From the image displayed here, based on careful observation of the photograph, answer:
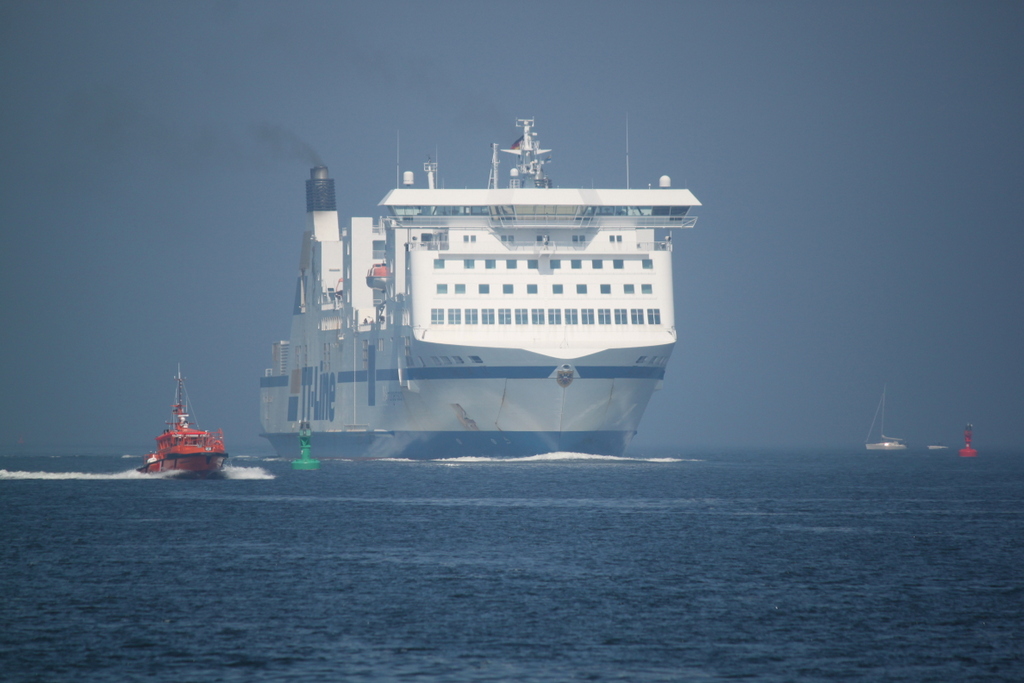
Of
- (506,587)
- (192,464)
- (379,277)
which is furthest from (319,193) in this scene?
(506,587)

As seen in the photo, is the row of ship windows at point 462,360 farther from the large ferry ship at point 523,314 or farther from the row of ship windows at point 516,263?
the row of ship windows at point 516,263

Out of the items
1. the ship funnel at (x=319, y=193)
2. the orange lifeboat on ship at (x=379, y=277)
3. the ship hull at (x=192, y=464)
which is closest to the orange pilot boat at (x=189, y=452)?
the ship hull at (x=192, y=464)

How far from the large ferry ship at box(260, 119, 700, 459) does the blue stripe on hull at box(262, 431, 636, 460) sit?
0.09m

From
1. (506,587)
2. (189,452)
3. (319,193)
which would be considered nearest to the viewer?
(506,587)

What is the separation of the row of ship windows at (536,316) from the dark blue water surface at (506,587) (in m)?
12.3

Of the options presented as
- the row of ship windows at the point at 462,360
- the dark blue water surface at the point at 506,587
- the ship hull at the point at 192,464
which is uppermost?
the row of ship windows at the point at 462,360

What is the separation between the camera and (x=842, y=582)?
30719 millimetres

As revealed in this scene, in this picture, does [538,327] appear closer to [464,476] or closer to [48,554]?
[464,476]

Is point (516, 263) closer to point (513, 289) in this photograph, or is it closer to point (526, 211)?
point (513, 289)

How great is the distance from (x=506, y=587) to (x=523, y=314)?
3606cm

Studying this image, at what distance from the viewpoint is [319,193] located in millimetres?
97125

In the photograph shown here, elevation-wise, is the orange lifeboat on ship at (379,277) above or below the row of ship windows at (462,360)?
above

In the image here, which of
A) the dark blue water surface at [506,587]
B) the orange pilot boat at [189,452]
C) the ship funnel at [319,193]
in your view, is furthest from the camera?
the ship funnel at [319,193]

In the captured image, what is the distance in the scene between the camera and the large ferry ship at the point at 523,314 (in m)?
63.3
